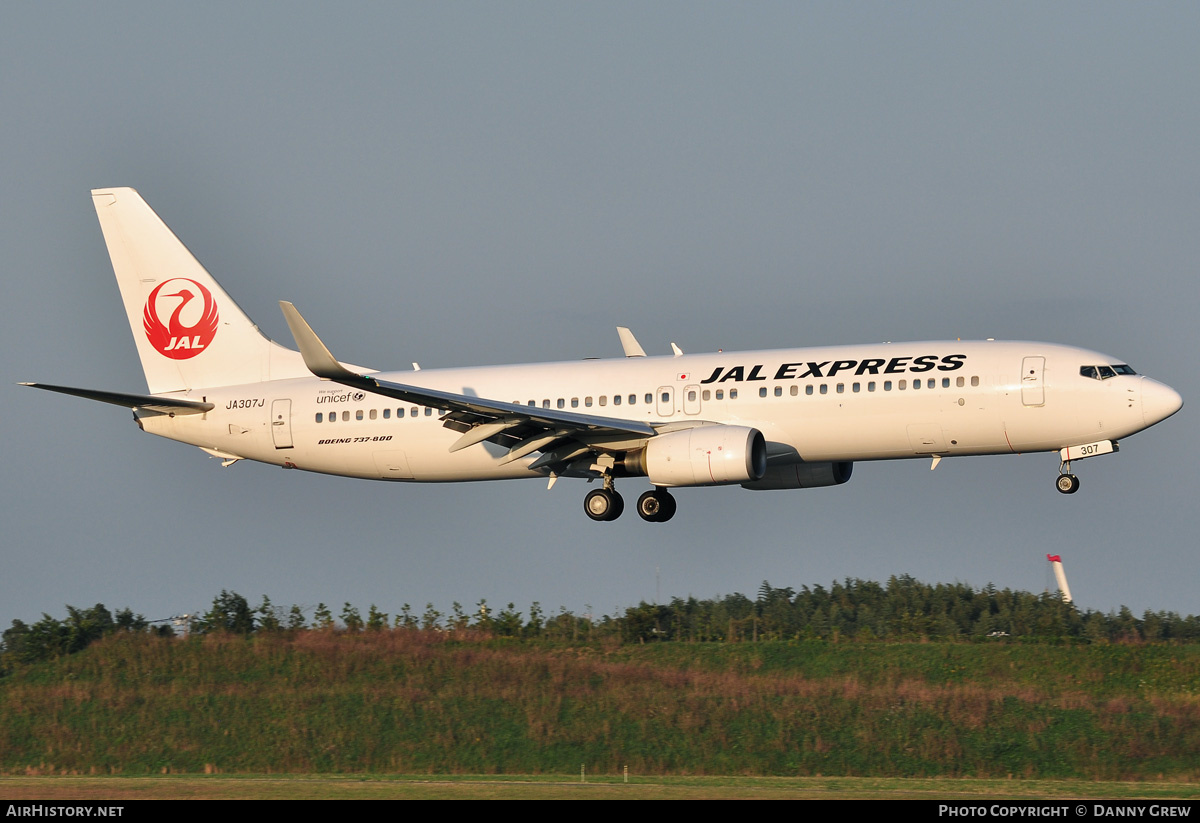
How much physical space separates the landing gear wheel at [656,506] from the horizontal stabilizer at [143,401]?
14.0m

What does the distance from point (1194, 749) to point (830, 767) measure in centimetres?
886

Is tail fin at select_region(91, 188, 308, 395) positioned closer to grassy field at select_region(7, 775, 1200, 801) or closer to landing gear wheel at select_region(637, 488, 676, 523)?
landing gear wheel at select_region(637, 488, 676, 523)

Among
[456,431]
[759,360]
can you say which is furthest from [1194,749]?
[456,431]

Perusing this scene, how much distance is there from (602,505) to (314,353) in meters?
11.2

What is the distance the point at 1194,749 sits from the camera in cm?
3738

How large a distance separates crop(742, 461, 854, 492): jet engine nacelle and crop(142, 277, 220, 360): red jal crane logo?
18490mm

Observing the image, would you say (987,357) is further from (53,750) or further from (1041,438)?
(53,750)

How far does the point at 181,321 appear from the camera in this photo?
1959 inches

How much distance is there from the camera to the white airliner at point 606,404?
129 ft

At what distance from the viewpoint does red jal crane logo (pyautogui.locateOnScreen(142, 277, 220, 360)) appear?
1950 inches

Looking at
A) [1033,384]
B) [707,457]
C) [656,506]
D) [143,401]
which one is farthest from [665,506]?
[143,401]

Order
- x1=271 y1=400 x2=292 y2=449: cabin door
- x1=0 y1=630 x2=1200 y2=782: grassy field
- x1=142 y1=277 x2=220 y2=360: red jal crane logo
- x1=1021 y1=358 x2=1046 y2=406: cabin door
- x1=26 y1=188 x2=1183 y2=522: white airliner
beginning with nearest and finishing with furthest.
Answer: x1=0 y1=630 x2=1200 y2=782: grassy field
x1=1021 y1=358 x2=1046 y2=406: cabin door
x1=26 y1=188 x2=1183 y2=522: white airliner
x1=271 y1=400 x2=292 y2=449: cabin door
x1=142 y1=277 x2=220 y2=360: red jal crane logo

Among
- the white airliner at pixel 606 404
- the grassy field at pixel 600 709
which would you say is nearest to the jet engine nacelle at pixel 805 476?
the white airliner at pixel 606 404

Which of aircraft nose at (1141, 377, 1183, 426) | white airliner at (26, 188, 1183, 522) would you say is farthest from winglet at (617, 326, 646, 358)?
aircraft nose at (1141, 377, 1183, 426)
